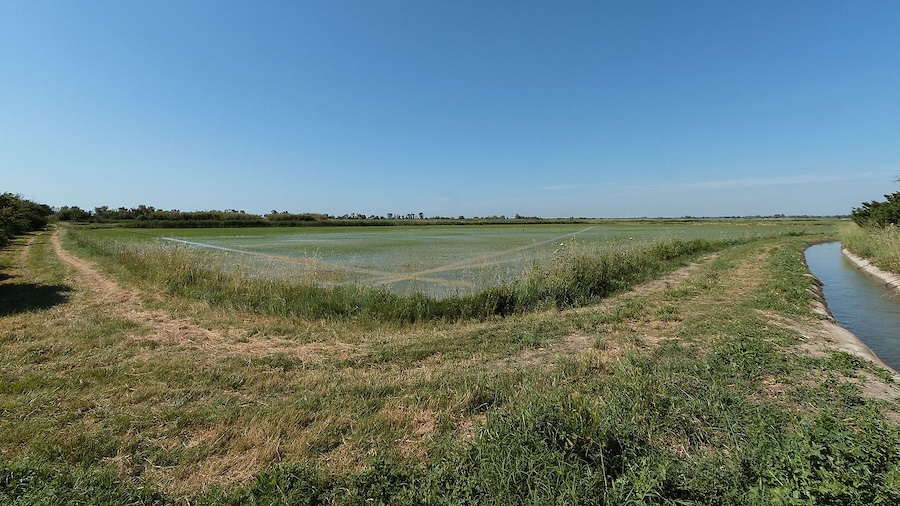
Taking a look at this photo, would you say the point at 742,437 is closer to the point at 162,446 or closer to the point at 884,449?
the point at 884,449

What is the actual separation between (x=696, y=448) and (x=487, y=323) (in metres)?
4.75

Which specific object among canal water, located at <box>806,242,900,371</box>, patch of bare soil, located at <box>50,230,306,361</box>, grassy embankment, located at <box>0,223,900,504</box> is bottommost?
canal water, located at <box>806,242,900,371</box>

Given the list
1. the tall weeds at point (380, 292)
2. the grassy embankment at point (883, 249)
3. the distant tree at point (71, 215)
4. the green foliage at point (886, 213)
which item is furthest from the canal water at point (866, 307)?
the distant tree at point (71, 215)

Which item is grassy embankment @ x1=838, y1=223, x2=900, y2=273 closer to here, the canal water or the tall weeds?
the canal water

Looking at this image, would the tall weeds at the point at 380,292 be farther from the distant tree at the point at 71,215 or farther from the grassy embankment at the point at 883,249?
the distant tree at the point at 71,215

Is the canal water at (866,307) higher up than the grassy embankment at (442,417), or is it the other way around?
the grassy embankment at (442,417)

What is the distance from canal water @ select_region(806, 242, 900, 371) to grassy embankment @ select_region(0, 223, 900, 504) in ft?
4.41

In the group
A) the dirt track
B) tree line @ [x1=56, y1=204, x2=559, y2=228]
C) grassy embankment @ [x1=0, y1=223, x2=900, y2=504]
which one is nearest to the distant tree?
tree line @ [x1=56, y1=204, x2=559, y2=228]

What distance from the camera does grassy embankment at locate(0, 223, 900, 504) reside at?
2.42m

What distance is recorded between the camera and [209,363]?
196 inches

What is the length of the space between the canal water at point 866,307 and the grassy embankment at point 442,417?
53.0 inches

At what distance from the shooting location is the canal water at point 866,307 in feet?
21.9

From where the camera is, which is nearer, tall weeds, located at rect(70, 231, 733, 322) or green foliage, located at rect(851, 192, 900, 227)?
tall weeds, located at rect(70, 231, 733, 322)

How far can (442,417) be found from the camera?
354cm
